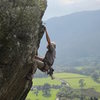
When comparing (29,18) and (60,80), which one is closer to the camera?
(29,18)

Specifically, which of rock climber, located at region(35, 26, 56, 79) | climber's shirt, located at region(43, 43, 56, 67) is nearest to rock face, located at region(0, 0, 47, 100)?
rock climber, located at region(35, 26, 56, 79)

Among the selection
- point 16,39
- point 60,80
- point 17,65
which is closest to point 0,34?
point 16,39

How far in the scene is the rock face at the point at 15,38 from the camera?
13180 millimetres

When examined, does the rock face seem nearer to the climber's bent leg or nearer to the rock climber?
the climber's bent leg

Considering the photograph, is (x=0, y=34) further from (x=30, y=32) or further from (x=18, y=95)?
(x=18, y=95)

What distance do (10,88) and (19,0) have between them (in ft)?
12.7

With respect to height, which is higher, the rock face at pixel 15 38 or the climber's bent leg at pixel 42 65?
the rock face at pixel 15 38

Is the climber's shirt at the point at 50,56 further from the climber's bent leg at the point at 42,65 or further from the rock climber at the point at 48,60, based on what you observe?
the climber's bent leg at the point at 42,65

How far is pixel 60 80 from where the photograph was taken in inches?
7072

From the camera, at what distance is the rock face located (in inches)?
519

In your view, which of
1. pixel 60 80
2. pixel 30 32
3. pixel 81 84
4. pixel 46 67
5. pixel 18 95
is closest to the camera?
pixel 30 32


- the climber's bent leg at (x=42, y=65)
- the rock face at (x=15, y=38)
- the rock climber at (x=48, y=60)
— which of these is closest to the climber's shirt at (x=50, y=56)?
the rock climber at (x=48, y=60)

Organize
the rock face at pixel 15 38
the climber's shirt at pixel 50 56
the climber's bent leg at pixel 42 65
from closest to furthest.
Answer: the rock face at pixel 15 38, the climber's bent leg at pixel 42 65, the climber's shirt at pixel 50 56

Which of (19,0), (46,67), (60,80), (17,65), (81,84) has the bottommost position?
(60,80)
